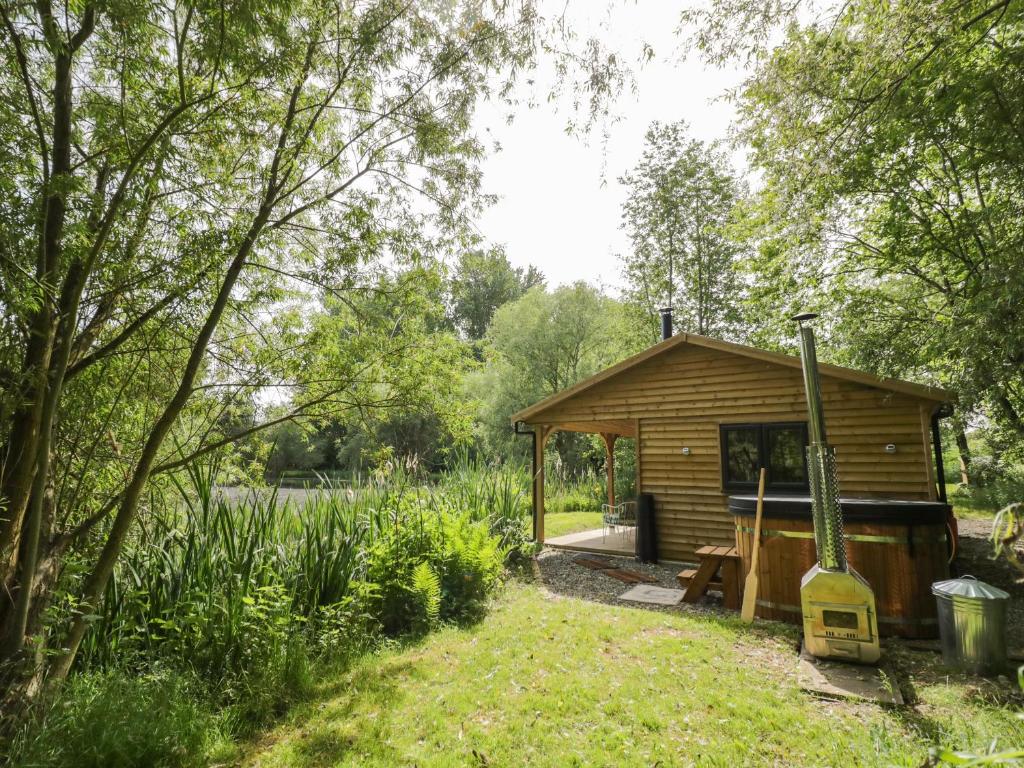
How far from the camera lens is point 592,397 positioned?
1028 cm

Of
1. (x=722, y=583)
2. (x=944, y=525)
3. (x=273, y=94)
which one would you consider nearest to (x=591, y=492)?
(x=722, y=583)

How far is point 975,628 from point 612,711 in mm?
3160

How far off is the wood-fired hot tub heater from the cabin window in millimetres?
3775

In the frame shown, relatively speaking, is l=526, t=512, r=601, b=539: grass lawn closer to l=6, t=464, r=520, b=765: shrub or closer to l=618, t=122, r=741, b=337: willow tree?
l=6, t=464, r=520, b=765: shrub

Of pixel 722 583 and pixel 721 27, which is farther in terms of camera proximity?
pixel 722 583

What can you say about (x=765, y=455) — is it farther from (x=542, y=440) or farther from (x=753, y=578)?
(x=542, y=440)

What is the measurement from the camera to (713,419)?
9.00 metres

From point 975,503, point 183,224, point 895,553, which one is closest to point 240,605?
point 183,224

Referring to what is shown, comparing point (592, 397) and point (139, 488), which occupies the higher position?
point (592, 397)

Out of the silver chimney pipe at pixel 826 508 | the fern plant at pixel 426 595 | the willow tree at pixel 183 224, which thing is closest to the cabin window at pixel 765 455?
the silver chimney pipe at pixel 826 508

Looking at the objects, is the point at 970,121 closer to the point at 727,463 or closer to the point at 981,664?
the point at 727,463

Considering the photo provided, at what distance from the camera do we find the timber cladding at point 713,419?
7.45m

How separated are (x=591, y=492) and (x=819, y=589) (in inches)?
524

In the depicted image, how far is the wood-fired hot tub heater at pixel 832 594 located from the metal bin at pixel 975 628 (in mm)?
564
